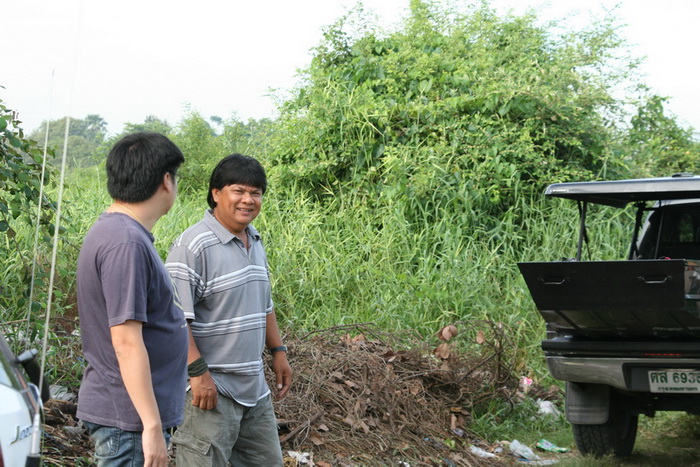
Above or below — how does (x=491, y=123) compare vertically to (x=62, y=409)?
above

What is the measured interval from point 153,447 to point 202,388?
78 cm

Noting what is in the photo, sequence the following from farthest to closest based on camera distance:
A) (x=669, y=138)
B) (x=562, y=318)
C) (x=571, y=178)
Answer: (x=669, y=138) → (x=571, y=178) → (x=562, y=318)

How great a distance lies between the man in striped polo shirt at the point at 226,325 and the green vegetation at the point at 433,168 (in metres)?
3.21

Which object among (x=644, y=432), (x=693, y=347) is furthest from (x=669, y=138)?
(x=693, y=347)

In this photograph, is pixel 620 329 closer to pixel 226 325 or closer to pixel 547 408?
pixel 547 408

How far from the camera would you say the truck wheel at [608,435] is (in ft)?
18.9

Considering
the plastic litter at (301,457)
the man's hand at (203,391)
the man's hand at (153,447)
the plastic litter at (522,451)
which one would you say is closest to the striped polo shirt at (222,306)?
the man's hand at (203,391)

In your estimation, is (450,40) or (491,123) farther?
(450,40)

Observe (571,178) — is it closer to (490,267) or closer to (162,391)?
(490,267)

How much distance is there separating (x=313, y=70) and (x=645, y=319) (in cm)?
718

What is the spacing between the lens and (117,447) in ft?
8.49

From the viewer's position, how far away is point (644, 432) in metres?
6.82

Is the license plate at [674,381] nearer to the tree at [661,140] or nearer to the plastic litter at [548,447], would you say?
the plastic litter at [548,447]

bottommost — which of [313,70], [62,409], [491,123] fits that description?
[62,409]
